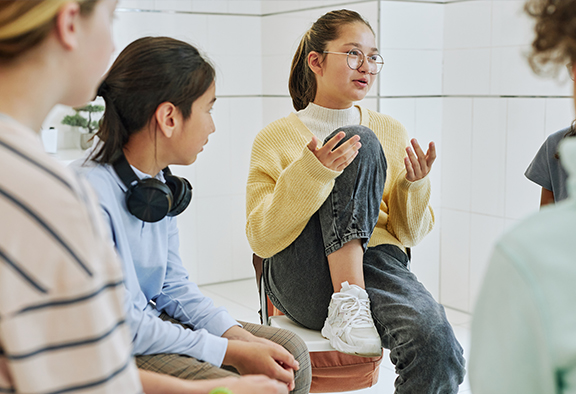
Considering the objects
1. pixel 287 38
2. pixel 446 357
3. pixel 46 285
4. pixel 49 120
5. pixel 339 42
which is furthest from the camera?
pixel 287 38

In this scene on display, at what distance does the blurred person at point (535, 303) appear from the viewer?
0.60 metres

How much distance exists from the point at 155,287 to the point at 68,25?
77 centimetres

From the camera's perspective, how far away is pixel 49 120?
10.1 feet

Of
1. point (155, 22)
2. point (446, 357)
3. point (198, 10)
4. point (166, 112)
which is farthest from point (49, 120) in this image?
point (446, 357)

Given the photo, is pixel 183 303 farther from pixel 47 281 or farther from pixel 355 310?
pixel 47 281

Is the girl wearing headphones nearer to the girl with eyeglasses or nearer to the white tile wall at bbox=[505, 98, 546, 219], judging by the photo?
the girl with eyeglasses

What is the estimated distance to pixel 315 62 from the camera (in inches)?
74.9

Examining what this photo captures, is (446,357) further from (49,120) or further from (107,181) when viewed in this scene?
(49,120)

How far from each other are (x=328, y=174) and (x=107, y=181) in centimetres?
54

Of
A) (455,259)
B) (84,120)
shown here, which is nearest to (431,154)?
(455,259)

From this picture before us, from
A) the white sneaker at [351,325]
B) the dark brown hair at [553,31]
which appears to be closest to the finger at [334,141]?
the white sneaker at [351,325]

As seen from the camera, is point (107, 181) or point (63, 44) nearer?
point (63, 44)

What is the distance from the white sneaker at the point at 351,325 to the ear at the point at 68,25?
0.98 m

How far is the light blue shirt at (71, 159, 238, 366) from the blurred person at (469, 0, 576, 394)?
70 cm
